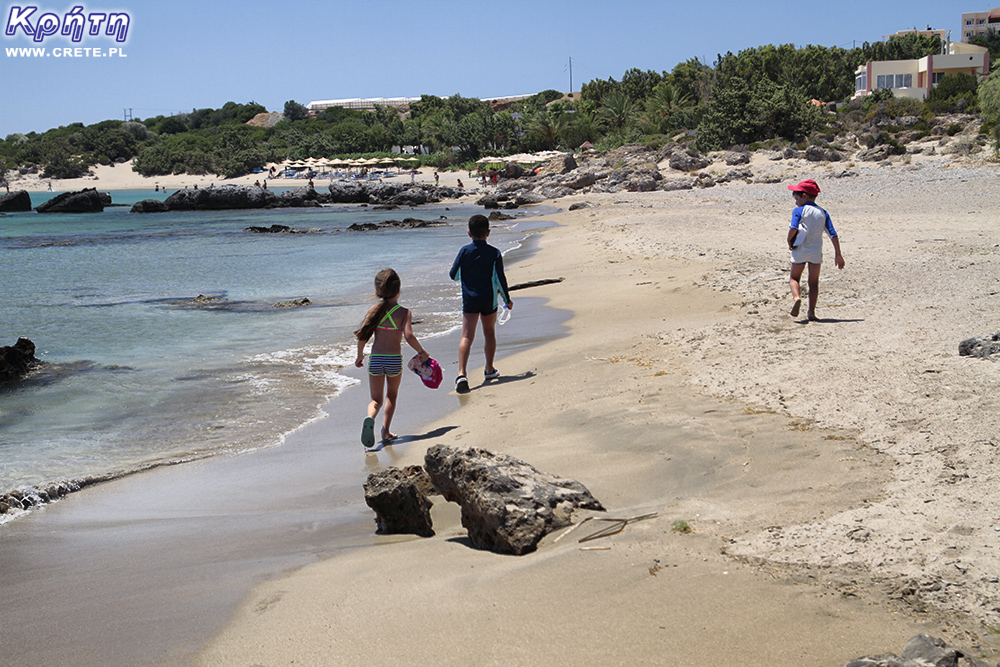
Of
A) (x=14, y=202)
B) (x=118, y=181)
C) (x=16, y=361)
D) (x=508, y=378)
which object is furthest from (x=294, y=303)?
(x=118, y=181)

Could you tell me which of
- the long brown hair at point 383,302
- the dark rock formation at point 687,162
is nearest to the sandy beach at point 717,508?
the long brown hair at point 383,302

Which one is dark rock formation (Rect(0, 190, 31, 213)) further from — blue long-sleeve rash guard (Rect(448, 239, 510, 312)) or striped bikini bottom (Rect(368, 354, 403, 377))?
striped bikini bottom (Rect(368, 354, 403, 377))

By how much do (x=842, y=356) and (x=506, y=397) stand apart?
2.84 metres

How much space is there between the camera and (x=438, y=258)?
2200cm

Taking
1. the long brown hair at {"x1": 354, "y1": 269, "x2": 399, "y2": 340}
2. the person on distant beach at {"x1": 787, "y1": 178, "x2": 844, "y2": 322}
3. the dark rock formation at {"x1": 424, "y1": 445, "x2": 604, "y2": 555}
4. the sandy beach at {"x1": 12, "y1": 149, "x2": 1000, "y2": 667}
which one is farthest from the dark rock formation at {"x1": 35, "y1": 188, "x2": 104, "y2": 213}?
the dark rock formation at {"x1": 424, "y1": 445, "x2": 604, "y2": 555}

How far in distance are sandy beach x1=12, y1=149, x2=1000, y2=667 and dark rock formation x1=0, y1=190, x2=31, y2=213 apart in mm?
77971

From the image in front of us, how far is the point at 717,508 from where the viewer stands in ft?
12.1

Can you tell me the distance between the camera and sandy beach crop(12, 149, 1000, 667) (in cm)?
268

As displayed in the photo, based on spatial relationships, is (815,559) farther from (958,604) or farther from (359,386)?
(359,386)

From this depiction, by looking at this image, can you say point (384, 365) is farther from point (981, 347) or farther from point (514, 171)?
point (514, 171)

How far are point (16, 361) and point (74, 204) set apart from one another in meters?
67.8

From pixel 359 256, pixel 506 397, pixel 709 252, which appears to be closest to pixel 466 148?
pixel 359 256

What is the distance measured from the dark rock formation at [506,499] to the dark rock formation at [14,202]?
3206 inches

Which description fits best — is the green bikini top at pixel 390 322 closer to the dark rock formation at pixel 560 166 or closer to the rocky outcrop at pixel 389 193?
the rocky outcrop at pixel 389 193
